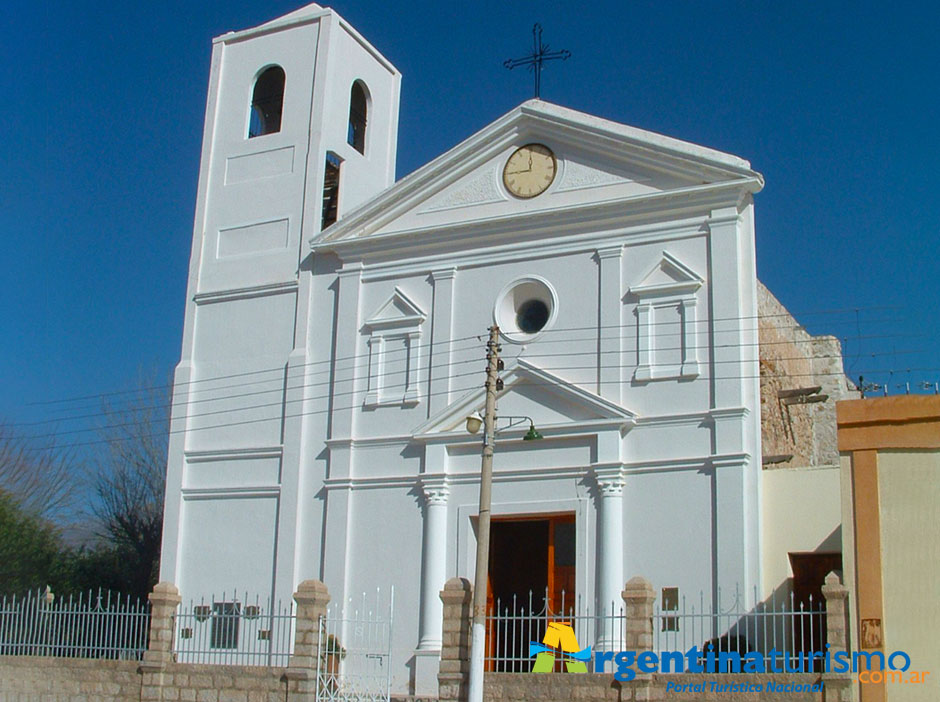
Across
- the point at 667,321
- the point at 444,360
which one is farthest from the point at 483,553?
the point at 444,360

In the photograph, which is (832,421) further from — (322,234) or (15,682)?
(15,682)

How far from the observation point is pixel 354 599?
2252cm

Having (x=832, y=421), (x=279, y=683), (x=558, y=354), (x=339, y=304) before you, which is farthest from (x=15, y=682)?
(x=832, y=421)

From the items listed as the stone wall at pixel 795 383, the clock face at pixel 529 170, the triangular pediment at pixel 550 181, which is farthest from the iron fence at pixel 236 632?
the stone wall at pixel 795 383

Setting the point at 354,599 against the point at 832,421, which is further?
the point at 832,421

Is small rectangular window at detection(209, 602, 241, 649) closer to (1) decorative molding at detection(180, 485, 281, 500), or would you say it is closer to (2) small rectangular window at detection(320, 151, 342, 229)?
(1) decorative molding at detection(180, 485, 281, 500)

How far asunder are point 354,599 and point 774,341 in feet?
31.4

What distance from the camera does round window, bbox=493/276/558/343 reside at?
888 inches

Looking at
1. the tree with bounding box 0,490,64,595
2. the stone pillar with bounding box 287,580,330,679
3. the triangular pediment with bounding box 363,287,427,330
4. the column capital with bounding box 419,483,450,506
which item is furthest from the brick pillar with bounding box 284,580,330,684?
the tree with bounding box 0,490,64,595

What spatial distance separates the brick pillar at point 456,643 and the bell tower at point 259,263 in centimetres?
638

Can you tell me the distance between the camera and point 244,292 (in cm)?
2545

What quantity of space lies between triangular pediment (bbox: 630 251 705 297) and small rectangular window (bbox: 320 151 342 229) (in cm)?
756

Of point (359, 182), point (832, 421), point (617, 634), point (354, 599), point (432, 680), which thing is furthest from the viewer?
point (832, 421)

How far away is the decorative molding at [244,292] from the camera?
2506 cm
